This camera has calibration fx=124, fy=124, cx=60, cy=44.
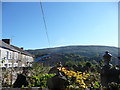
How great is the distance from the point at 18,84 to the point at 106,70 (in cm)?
364

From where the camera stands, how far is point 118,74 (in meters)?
3.29

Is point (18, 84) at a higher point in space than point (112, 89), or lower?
lower

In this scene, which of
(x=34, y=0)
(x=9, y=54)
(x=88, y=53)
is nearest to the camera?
(x=34, y=0)

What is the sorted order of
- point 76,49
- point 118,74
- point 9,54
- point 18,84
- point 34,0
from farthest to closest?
point 76,49
point 9,54
point 18,84
point 34,0
point 118,74

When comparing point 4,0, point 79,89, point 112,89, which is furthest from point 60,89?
point 4,0

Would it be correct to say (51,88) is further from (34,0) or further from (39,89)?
(34,0)

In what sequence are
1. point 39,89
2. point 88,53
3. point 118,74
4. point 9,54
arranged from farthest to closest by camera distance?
point 88,53 → point 9,54 → point 39,89 → point 118,74

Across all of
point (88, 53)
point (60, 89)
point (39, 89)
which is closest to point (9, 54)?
point (39, 89)

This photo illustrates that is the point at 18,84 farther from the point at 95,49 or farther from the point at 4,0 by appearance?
the point at 95,49

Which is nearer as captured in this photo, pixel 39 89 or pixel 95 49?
pixel 39 89

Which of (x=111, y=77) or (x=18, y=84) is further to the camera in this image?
(x=18, y=84)

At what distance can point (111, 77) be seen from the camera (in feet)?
10.9

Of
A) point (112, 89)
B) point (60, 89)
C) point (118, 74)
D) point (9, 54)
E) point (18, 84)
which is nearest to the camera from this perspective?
point (60, 89)

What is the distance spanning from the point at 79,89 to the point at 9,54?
66.5 feet
